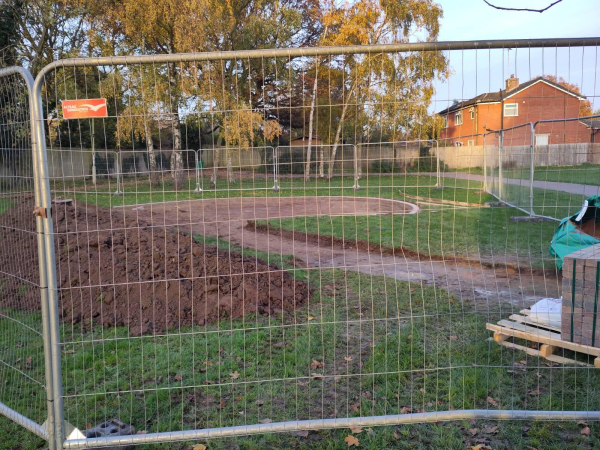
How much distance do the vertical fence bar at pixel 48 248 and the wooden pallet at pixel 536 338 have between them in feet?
13.5

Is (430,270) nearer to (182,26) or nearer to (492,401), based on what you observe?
(492,401)

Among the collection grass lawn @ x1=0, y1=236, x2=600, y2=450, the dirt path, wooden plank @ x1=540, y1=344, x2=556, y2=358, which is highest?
the dirt path

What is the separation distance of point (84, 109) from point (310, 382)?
2946 mm

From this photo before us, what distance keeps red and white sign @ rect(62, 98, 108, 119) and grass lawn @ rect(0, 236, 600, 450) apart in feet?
4.87

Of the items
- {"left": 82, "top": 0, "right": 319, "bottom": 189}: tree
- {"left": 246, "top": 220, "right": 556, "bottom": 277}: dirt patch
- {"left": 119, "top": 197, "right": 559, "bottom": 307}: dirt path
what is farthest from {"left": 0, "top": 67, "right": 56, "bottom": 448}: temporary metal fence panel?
{"left": 82, "top": 0, "right": 319, "bottom": 189}: tree

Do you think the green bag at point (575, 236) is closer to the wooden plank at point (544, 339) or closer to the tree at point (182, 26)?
the wooden plank at point (544, 339)

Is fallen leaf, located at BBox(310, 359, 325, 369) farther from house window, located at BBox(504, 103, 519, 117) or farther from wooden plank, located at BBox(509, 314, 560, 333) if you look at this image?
house window, located at BBox(504, 103, 519, 117)

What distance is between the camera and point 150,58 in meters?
3.21

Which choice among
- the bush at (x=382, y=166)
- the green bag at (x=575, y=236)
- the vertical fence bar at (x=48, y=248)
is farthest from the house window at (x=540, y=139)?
the vertical fence bar at (x=48, y=248)

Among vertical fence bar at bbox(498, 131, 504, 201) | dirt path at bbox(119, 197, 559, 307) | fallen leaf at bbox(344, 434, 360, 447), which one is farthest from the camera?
vertical fence bar at bbox(498, 131, 504, 201)

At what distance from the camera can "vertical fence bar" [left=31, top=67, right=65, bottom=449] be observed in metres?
3.13

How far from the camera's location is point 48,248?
3154 mm

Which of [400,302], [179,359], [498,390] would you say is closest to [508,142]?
[400,302]

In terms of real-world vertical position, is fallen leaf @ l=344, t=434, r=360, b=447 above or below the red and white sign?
below
